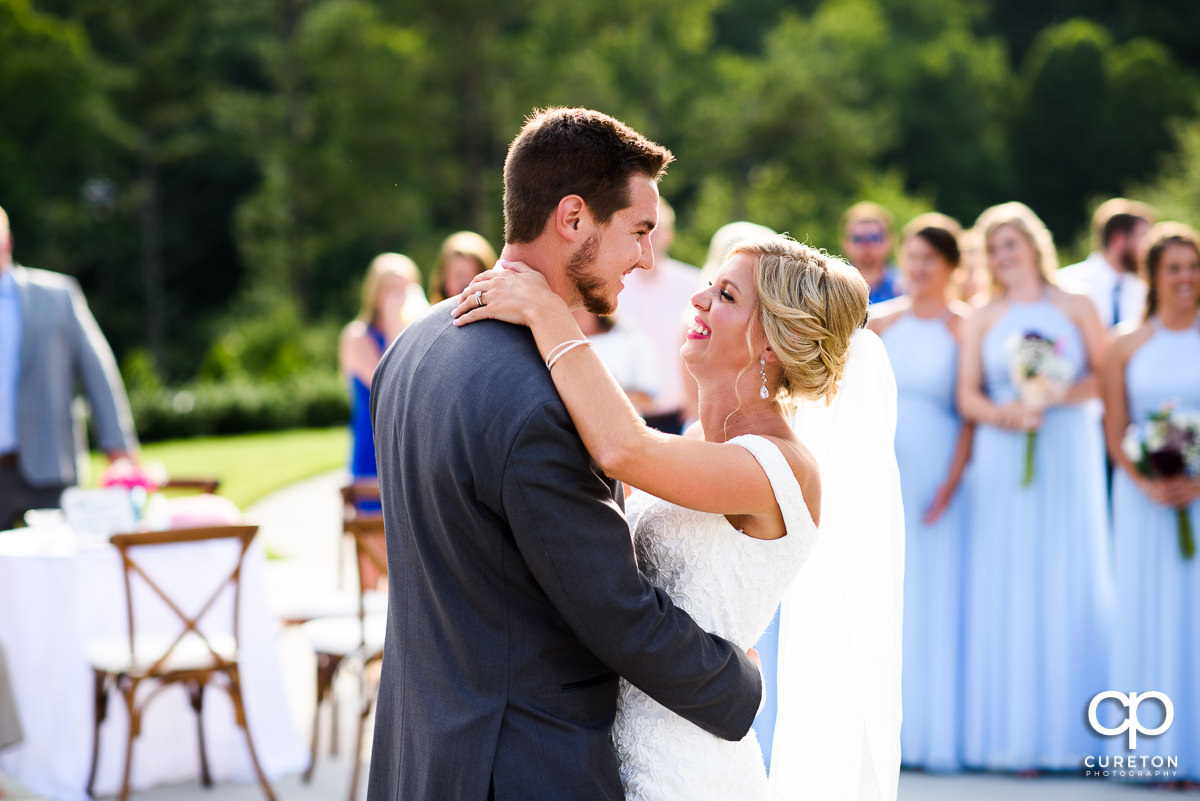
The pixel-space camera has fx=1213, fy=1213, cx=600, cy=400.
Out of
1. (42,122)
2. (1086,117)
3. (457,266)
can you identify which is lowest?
(457,266)

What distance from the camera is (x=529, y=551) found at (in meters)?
2.08

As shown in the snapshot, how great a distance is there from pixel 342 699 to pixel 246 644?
3.74 feet

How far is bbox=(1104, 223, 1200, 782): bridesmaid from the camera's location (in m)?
5.53

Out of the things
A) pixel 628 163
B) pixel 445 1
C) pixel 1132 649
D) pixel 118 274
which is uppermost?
pixel 445 1

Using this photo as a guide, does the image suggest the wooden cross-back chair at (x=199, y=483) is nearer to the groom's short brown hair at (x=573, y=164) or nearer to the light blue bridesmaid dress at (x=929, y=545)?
the light blue bridesmaid dress at (x=929, y=545)

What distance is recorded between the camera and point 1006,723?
18.8 ft

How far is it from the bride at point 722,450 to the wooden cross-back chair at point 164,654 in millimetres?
2875

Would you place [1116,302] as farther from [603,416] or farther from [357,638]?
[603,416]

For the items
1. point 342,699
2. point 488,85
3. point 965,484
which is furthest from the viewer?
point 488,85

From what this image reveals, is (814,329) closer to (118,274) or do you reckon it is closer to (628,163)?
(628,163)

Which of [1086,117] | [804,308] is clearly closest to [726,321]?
[804,308]

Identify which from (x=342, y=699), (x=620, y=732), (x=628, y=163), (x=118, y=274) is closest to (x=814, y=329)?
(x=628, y=163)

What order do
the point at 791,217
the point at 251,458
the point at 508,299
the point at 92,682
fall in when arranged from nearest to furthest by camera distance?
the point at 508,299, the point at 92,682, the point at 251,458, the point at 791,217

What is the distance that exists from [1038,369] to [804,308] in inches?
133
